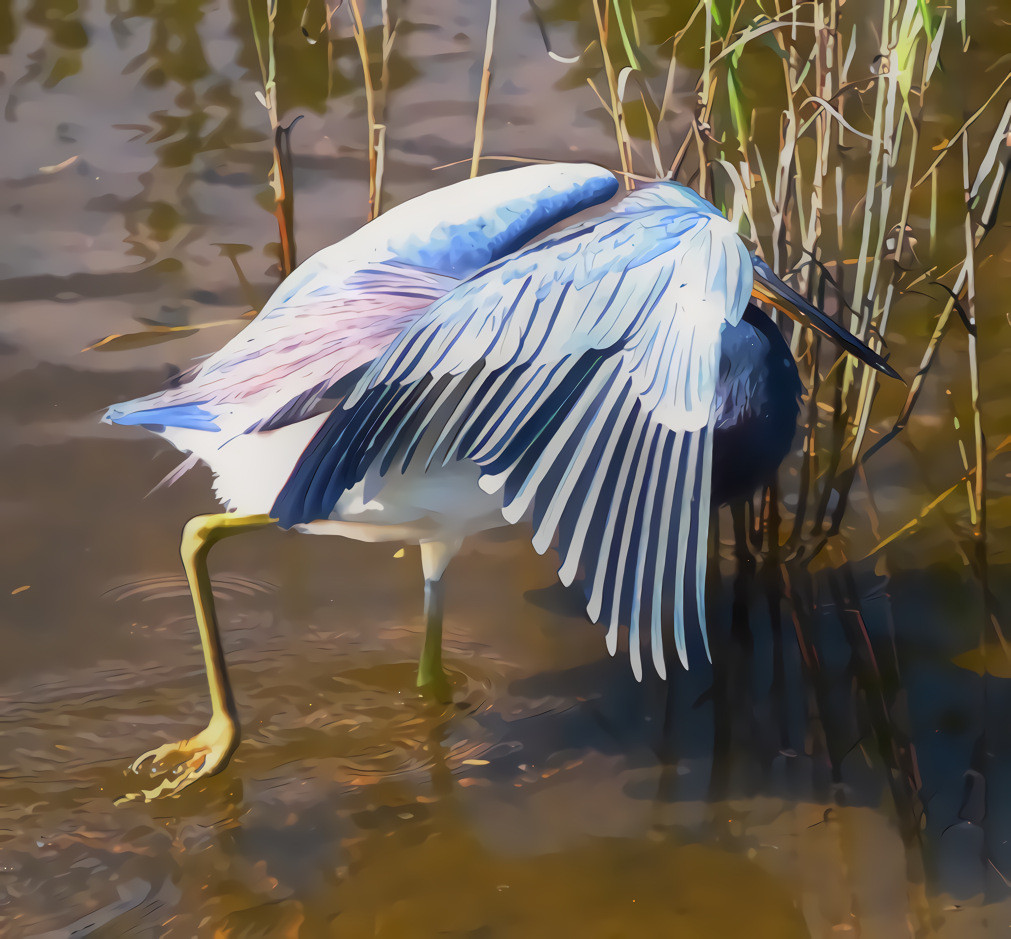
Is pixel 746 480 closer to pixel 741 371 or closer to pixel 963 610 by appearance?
pixel 741 371

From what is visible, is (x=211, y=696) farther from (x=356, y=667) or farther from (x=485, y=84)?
(x=485, y=84)

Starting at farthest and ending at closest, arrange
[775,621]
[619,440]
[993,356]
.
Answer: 1. [993,356]
2. [775,621]
3. [619,440]

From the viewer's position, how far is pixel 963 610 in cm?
105

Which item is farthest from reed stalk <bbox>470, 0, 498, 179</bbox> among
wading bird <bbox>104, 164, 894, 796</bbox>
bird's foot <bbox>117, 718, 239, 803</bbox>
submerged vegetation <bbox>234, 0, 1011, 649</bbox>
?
bird's foot <bbox>117, 718, 239, 803</bbox>

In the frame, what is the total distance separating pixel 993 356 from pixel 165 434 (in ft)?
3.30

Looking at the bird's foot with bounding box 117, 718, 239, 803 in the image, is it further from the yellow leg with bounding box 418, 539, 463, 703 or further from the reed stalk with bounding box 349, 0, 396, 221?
the reed stalk with bounding box 349, 0, 396, 221

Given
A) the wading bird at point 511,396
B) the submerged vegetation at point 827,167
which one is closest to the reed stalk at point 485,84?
the submerged vegetation at point 827,167

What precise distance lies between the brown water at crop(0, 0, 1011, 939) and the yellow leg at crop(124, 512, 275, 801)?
0.02 meters

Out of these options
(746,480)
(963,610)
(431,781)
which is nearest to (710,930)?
(431,781)

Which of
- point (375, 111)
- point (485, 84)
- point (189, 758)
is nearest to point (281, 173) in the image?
point (375, 111)

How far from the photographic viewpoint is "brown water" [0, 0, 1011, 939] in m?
0.74

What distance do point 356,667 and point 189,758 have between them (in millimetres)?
179

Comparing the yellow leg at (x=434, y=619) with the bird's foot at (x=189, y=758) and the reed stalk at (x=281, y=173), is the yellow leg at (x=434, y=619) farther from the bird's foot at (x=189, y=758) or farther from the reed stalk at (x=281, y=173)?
the reed stalk at (x=281, y=173)

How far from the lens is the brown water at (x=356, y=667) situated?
742 millimetres
